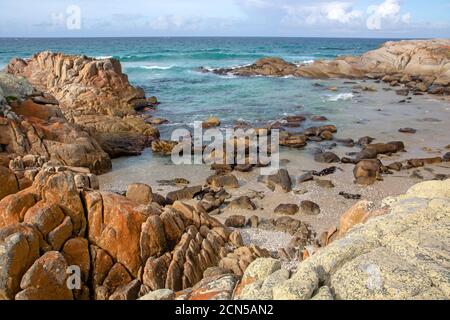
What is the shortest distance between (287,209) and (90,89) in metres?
27.4

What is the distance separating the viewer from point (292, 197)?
63.6 feet

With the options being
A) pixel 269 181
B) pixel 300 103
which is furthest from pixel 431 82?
pixel 269 181

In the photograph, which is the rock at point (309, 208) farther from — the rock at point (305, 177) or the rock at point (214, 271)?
the rock at point (214, 271)

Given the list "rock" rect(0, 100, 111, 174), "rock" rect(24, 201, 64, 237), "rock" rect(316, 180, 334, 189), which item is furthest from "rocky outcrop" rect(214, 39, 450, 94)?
"rock" rect(24, 201, 64, 237)

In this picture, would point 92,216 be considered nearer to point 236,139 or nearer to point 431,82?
point 236,139

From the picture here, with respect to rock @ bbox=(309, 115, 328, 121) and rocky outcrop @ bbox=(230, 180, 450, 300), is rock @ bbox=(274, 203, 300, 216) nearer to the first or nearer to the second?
rocky outcrop @ bbox=(230, 180, 450, 300)

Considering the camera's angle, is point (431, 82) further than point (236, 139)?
Yes

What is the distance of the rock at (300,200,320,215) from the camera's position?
57.3ft

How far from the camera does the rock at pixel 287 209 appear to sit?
687 inches

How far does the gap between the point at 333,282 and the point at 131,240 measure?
6491 mm

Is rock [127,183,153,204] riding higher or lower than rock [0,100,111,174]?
lower

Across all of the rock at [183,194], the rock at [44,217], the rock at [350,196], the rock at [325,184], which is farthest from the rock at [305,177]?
the rock at [44,217]

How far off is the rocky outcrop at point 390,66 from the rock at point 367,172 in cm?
3959

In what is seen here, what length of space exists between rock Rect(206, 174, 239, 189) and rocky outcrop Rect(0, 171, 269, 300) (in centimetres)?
767
